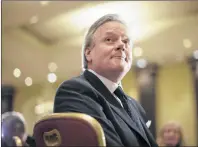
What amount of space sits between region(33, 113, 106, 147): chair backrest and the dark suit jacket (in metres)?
0.06

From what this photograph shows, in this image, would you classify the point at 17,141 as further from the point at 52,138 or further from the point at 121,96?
the point at 52,138

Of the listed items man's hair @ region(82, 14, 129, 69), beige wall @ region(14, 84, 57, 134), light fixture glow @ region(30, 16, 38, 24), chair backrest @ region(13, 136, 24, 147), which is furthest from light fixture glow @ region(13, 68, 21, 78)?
man's hair @ region(82, 14, 129, 69)

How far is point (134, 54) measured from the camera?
5375mm

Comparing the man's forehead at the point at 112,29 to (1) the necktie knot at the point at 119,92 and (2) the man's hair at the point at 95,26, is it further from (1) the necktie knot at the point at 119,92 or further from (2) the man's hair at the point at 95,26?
(1) the necktie knot at the point at 119,92

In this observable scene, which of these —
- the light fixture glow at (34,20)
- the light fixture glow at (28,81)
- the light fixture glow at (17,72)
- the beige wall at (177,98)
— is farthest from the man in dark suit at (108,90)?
the light fixture glow at (28,81)

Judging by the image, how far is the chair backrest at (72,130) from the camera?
30.0 inches

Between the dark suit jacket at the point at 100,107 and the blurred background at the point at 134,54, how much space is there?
3149 millimetres

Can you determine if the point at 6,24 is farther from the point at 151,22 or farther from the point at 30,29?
the point at 151,22

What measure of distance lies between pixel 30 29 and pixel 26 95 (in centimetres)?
143

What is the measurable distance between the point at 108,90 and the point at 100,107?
0.35 ft

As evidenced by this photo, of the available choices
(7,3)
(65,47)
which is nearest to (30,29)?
(65,47)

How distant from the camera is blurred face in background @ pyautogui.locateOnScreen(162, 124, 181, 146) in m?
2.38

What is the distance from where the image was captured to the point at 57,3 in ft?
13.0

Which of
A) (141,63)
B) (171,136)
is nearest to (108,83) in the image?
(171,136)
